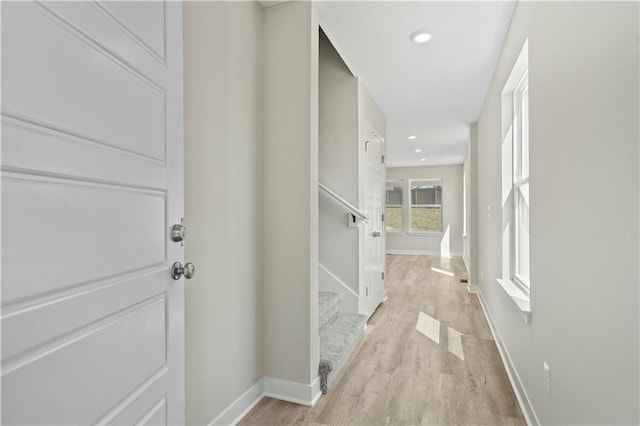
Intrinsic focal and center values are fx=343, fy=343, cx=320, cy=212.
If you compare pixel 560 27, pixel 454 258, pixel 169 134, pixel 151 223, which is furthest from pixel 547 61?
pixel 454 258

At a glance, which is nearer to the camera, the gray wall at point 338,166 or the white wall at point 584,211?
the white wall at point 584,211

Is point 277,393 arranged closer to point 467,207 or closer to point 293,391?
point 293,391

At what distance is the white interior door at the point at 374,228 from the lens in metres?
3.53

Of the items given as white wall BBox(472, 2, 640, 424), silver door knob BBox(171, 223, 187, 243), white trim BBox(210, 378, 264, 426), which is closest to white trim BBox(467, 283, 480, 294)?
white wall BBox(472, 2, 640, 424)

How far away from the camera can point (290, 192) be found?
6.61 ft

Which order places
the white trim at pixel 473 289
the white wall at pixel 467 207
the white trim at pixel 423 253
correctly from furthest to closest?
the white trim at pixel 423 253, the white wall at pixel 467 207, the white trim at pixel 473 289

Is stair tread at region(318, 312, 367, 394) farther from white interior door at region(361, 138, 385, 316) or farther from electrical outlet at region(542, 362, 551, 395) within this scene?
electrical outlet at region(542, 362, 551, 395)

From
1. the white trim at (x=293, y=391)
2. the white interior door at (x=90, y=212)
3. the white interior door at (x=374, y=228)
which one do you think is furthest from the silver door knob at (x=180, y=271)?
the white interior door at (x=374, y=228)

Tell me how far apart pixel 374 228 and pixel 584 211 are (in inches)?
108

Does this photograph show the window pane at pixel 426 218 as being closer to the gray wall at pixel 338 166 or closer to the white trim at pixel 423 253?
the white trim at pixel 423 253

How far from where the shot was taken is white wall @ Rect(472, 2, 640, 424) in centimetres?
87

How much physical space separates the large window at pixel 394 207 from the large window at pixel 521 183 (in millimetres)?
7147

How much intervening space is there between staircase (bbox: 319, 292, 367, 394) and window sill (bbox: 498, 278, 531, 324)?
116 cm

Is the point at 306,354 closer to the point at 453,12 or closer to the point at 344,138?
the point at 344,138
